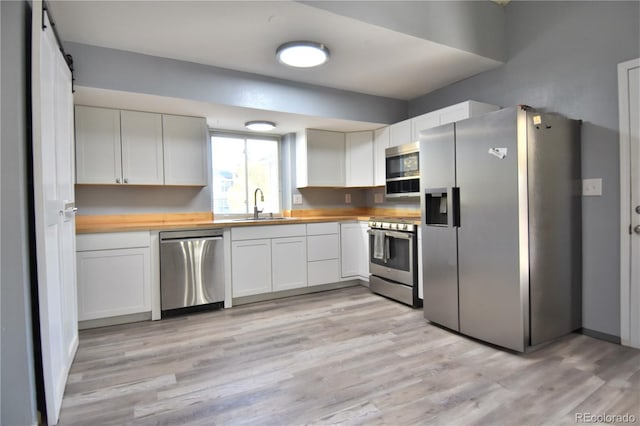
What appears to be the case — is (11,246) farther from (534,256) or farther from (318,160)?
(318,160)

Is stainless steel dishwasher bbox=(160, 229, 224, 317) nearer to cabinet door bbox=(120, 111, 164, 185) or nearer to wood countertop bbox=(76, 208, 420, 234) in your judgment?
wood countertop bbox=(76, 208, 420, 234)

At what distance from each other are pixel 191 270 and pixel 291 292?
1.15m

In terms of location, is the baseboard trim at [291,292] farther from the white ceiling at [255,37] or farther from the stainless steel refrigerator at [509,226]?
the white ceiling at [255,37]

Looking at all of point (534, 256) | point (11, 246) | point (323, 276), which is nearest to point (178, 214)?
point (323, 276)

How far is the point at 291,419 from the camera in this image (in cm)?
162

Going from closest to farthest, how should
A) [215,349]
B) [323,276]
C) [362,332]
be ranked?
[215,349] → [362,332] → [323,276]

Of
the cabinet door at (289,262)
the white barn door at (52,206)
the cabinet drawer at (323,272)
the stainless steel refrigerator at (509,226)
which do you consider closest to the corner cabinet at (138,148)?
the white barn door at (52,206)

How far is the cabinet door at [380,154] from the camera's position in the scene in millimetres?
4105

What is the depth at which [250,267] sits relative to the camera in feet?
11.5

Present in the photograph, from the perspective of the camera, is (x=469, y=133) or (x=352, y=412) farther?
(x=469, y=133)

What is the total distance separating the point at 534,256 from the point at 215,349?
2346 millimetres

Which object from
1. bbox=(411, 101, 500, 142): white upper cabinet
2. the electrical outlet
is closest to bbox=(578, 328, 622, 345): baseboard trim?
the electrical outlet

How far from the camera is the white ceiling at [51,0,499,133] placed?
2.19 m

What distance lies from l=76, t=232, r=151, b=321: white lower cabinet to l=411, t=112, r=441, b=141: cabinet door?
9.41 ft
